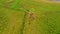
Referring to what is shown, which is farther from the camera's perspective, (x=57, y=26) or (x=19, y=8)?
Answer: (x=19, y=8)

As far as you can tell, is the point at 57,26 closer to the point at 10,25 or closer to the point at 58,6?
the point at 58,6

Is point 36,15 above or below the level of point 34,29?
above

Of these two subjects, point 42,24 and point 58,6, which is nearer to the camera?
point 42,24

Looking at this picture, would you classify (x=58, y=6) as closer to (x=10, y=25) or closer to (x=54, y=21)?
(x=54, y=21)

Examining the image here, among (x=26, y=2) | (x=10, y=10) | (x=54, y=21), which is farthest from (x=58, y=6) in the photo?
(x=10, y=10)

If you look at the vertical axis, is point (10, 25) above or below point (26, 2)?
below

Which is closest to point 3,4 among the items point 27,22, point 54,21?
point 27,22
